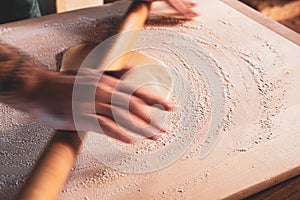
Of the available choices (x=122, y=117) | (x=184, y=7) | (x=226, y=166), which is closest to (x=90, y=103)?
(x=122, y=117)

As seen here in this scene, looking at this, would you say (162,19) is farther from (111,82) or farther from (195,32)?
(111,82)

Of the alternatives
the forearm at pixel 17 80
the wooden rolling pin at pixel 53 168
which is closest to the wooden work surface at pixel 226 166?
the wooden rolling pin at pixel 53 168

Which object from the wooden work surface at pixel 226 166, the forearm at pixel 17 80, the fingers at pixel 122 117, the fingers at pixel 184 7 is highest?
the forearm at pixel 17 80

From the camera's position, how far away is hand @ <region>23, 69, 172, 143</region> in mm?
662

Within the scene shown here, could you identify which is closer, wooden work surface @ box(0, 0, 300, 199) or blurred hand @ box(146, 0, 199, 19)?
wooden work surface @ box(0, 0, 300, 199)

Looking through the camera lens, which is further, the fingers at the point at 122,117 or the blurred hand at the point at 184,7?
the blurred hand at the point at 184,7

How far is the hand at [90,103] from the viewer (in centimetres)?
66

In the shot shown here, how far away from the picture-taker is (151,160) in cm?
75

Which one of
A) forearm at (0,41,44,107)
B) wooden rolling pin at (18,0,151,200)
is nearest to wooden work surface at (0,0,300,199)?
wooden rolling pin at (18,0,151,200)

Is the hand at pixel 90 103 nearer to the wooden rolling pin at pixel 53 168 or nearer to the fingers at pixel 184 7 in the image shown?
the wooden rolling pin at pixel 53 168

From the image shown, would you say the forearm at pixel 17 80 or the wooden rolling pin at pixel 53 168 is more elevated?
the forearm at pixel 17 80

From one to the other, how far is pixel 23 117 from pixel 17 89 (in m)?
0.19

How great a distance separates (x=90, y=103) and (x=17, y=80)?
114 mm

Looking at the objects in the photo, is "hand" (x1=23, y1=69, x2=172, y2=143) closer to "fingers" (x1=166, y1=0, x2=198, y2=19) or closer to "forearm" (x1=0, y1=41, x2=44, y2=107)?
"forearm" (x1=0, y1=41, x2=44, y2=107)
